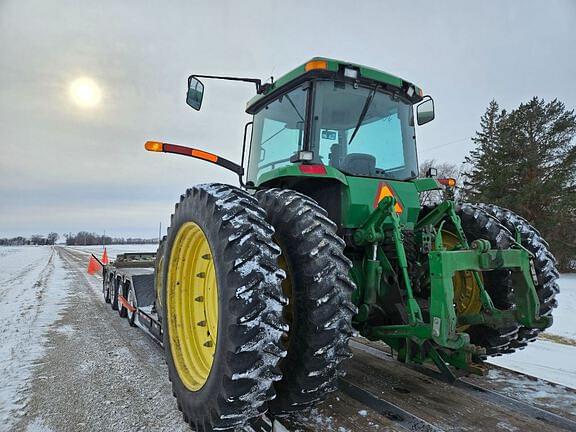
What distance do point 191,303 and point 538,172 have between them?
22.0 metres

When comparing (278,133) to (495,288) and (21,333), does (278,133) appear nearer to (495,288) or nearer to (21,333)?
(495,288)

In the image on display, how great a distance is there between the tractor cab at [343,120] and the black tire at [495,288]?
2.63 ft

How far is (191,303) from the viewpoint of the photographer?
315 cm

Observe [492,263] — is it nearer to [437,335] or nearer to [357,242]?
[437,335]

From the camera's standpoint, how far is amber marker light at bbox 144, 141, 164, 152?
3311 mm

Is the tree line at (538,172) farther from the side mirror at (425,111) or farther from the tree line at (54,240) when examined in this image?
the tree line at (54,240)

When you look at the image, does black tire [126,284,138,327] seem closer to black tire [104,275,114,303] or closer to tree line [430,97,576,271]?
black tire [104,275,114,303]

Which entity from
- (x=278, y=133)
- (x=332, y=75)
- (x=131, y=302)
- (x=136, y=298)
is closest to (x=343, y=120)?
(x=332, y=75)

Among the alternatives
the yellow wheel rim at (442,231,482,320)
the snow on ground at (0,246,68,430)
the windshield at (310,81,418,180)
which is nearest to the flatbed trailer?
the snow on ground at (0,246,68,430)

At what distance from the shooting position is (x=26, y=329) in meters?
5.66

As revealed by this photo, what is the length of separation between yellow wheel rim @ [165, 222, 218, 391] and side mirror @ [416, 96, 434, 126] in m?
2.74

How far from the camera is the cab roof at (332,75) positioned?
10.5 feet

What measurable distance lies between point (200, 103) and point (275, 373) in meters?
2.94

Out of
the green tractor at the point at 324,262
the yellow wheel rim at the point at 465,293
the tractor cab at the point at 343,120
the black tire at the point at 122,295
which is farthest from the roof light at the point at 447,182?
the black tire at the point at 122,295
